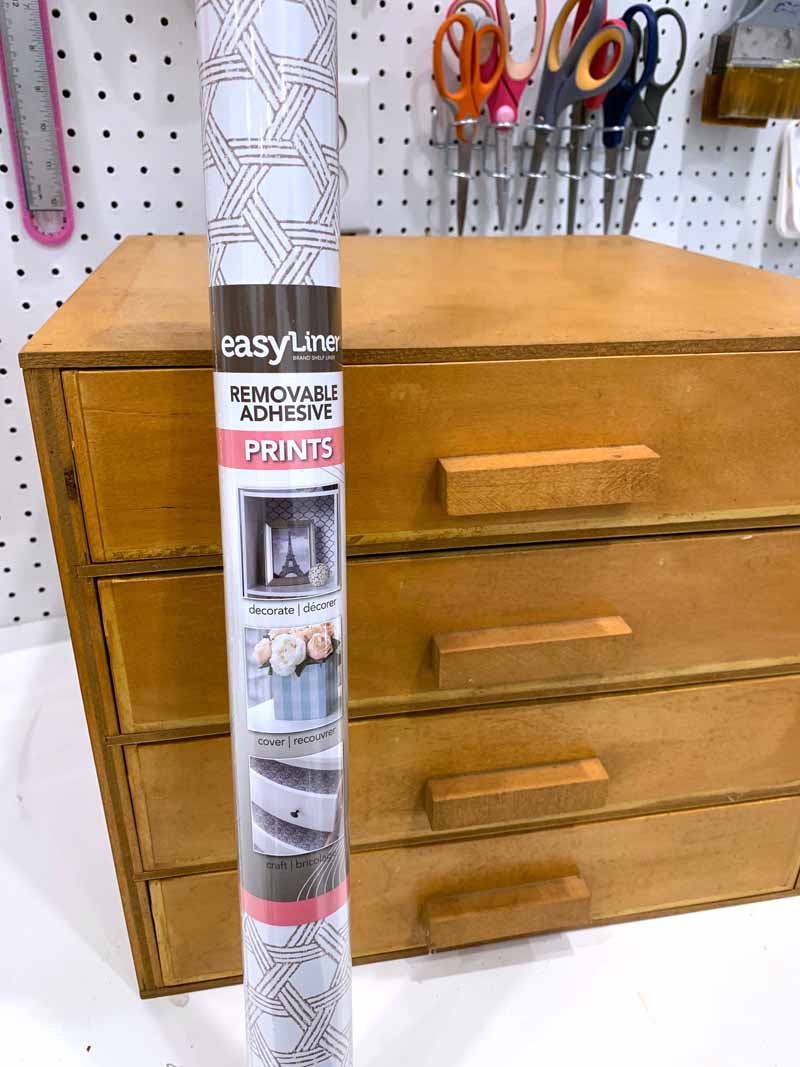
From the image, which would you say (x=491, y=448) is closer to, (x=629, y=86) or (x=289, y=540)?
(x=289, y=540)

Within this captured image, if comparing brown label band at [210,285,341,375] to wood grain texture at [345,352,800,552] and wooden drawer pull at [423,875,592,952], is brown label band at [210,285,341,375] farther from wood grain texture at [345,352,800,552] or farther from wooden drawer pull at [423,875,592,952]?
wooden drawer pull at [423,875,592,952]

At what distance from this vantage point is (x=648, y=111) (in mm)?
869

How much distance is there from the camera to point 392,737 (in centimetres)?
58

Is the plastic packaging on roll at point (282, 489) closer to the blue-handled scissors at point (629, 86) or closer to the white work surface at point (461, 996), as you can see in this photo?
the white work surface at point (461, 996)

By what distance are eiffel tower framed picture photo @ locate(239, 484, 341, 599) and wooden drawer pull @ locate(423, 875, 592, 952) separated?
0.37 metres

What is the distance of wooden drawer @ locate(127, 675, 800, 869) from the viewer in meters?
0.57

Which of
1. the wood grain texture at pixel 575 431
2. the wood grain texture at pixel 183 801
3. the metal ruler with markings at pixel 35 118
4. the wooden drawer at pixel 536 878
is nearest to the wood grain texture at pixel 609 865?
the wooden drawer at pixel 536 878

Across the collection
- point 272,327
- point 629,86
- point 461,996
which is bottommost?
point 461,996

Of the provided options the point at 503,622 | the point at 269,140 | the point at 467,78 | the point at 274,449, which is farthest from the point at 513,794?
the point at 467,78

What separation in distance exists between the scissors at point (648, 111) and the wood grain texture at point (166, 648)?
71cm

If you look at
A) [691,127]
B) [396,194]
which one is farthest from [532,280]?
[691,127]

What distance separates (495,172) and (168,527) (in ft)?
1.96

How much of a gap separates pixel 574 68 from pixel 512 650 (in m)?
0.62

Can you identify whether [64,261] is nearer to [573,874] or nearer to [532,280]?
[532,280]
